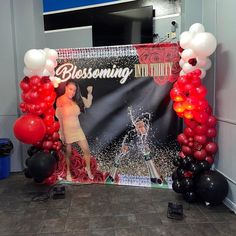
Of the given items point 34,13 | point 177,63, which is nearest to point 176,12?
point 177,63

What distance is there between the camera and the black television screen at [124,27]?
12.6 feet

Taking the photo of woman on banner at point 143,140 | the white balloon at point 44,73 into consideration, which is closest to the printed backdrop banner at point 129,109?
the photo of woman on banner at point 143,140

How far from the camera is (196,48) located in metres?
2.67

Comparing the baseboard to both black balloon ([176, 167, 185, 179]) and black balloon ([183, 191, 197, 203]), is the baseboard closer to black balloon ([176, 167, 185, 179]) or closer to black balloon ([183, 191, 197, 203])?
black balloon ([183, 191, 197, 203])

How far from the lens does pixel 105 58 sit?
3.36 metres

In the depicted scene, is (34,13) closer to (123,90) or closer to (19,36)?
(19,36)

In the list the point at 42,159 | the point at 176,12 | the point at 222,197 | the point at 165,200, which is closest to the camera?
the point at 222,197

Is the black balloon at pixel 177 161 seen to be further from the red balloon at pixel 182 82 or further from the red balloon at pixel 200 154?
the red balloon at pixel 182 82

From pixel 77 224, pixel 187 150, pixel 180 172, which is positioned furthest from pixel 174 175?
pixel 77 224

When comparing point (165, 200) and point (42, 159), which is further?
point (42, 159)

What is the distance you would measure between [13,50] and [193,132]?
119 inches

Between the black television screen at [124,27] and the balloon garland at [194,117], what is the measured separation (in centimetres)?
113

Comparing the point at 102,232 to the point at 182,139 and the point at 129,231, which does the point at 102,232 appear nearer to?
the point at 129,231

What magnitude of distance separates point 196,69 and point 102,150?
5.39 feet
